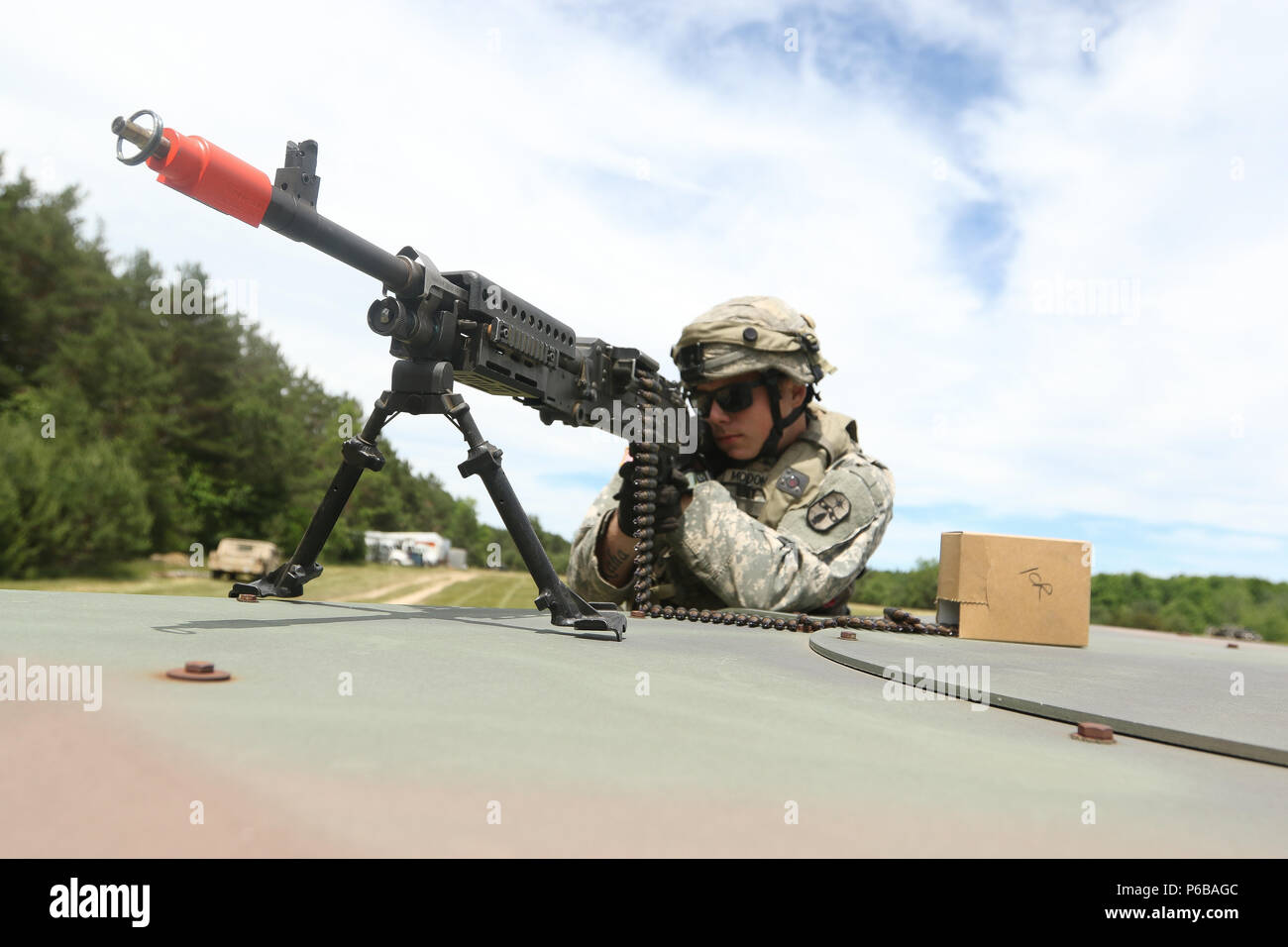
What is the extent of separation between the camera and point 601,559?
187 inches

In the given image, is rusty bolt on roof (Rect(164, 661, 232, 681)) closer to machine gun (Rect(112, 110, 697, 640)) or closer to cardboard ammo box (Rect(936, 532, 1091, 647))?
machine gun (Rect(112, 110, 697, 640))

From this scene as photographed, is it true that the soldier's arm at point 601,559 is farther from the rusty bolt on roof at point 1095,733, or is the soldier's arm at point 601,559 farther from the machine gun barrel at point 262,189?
the rusty bolt on roof at point 1095,733

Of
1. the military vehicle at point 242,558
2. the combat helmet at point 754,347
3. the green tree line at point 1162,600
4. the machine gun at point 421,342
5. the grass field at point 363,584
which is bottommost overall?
the grass field at point 363,584

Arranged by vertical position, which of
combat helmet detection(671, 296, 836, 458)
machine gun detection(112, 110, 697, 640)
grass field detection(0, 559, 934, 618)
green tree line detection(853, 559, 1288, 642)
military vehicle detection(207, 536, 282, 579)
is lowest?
grass field detection(0, 559, 934, 618)

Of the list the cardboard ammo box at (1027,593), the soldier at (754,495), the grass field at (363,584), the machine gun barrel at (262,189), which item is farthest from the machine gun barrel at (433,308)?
the grass field at (363,584)

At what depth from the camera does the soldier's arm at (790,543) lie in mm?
4504

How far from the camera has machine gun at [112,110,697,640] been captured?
2.32m

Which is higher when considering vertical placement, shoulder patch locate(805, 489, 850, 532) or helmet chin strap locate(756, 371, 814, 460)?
helmet chin strap locate(756, 371, 814, 460)

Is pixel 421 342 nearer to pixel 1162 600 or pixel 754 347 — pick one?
pixel 754 347

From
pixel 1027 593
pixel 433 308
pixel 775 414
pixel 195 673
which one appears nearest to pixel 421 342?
pixel 433 308

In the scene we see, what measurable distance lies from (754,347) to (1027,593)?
2.08 metres

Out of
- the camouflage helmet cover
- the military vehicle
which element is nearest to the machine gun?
the camouflage helmet cover

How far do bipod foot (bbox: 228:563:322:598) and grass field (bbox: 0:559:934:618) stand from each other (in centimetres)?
1395
